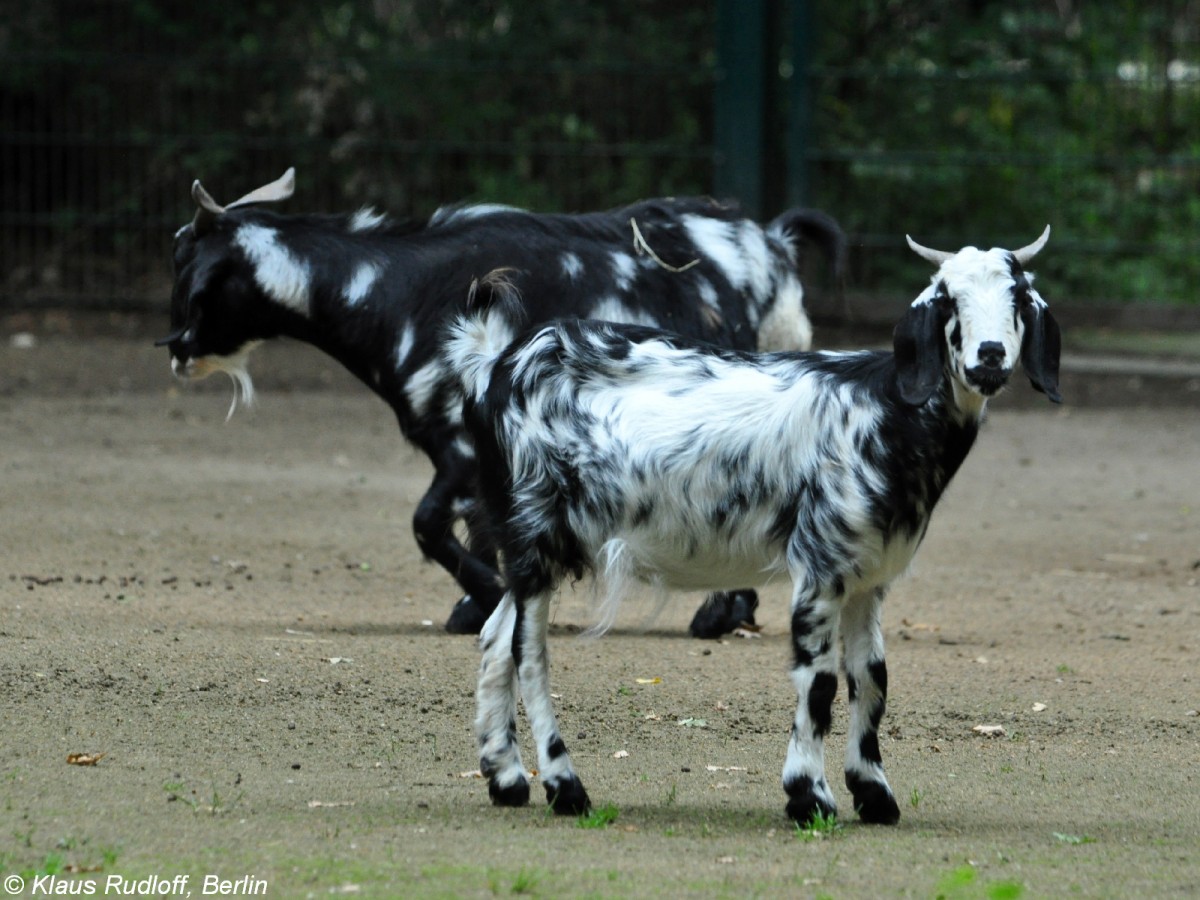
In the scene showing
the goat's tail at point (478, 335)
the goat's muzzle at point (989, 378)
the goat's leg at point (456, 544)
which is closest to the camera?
the goat's muzzle at point (989, 378)

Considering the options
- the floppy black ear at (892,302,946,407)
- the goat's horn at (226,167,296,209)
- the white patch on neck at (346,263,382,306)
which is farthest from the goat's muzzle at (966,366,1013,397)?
the goat's horn at (226,167,296,209)

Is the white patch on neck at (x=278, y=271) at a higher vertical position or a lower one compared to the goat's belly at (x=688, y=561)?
higher

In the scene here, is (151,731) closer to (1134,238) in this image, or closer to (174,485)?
(174,485)

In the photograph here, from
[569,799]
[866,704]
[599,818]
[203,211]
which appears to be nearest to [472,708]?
[569,799]

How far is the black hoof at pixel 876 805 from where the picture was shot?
4637 mm

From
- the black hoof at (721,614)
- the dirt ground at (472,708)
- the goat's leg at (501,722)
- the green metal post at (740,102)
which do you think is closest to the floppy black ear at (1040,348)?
the dirt ground at (472,708)

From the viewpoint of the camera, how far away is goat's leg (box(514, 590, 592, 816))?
4.63 metres

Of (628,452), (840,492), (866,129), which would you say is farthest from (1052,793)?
(866,129)

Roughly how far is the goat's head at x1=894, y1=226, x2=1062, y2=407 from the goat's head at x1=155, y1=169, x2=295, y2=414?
349cm

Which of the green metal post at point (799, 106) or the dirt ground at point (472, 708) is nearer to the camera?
the dirt ground at point (472, 708)

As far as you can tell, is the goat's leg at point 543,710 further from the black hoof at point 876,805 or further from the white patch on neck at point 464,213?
the white patch on neck at point 464,213

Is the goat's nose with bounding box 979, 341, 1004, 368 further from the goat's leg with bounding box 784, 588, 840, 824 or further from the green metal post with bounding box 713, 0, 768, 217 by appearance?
the green metal post with bounding box 713, 0, 768, 217

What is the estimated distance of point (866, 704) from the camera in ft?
15.5

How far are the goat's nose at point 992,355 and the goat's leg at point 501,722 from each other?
134 cm
